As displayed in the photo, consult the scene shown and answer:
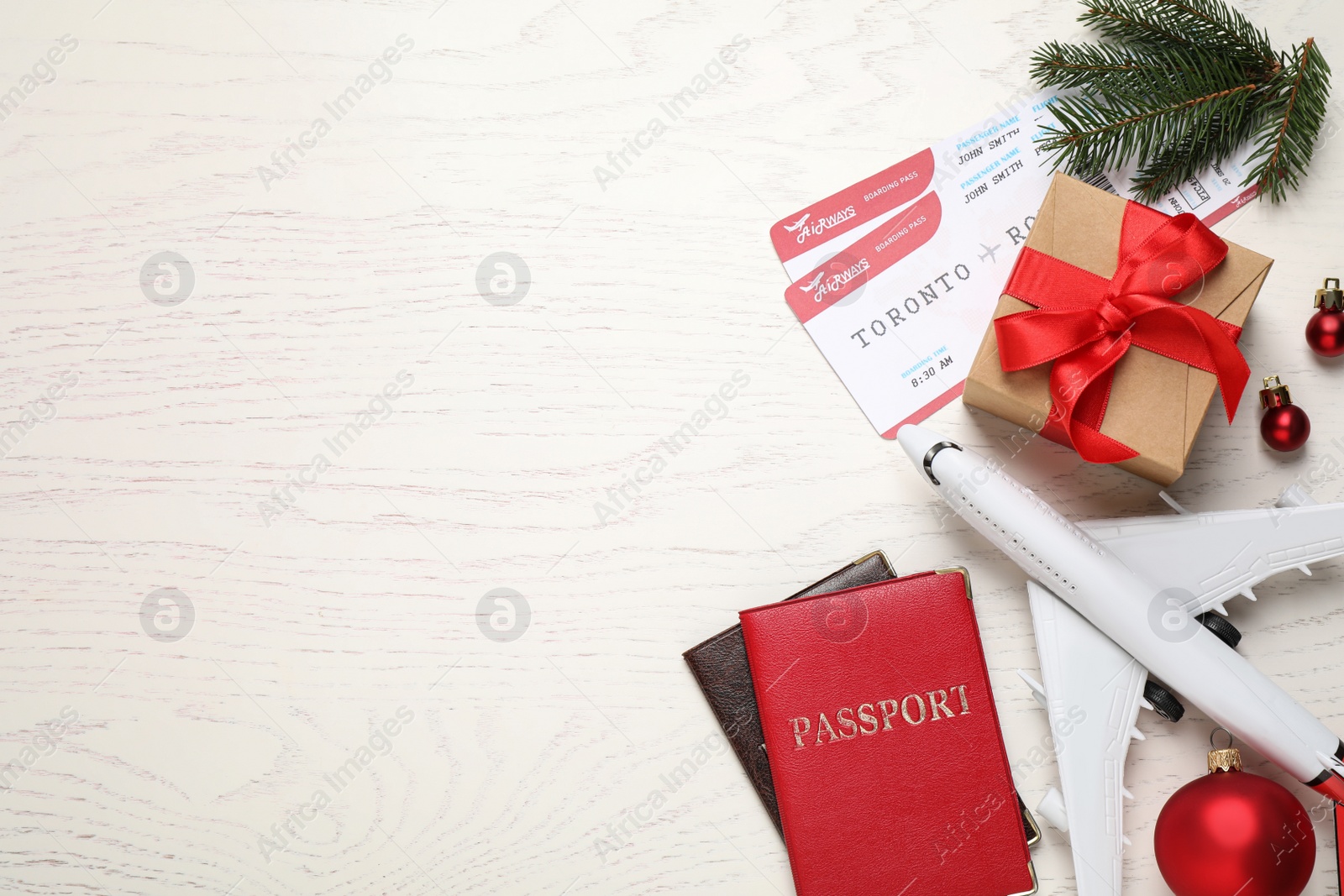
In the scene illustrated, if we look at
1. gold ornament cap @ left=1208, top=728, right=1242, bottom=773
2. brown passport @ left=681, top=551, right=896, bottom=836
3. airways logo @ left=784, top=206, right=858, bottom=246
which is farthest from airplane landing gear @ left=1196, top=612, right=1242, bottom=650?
airways logo @ left=784, top=206, right=858, bottom=246

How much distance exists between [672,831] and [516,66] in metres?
0.87

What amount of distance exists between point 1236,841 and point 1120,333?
46 cm

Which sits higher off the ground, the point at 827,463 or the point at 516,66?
the point at 516,66

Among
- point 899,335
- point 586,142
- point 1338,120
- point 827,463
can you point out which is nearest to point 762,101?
point 586,142

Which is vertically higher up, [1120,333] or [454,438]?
[454,438]

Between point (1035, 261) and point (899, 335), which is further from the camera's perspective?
point (899, 335)

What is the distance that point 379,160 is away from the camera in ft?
3.03

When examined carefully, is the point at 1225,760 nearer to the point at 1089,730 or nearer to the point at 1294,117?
the point at 1089,730

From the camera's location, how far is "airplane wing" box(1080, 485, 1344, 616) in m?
0.81

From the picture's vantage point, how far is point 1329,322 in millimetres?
818

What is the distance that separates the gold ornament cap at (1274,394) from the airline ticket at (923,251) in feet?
0.62

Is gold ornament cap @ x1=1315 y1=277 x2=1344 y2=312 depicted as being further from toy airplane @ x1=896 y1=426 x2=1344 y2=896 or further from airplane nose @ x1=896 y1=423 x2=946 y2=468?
airplane nose @ x1=896 y1=423 x2=946 y2=468

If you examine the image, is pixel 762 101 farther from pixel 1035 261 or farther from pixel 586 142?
pixel 1035 261

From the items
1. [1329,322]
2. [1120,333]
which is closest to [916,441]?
[1120,333]
